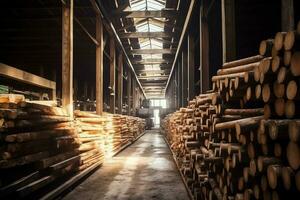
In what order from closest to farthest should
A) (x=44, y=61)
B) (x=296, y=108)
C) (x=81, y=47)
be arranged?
1. (x=296, y=108)
2. (x=81, y=47)
3. (x=44, y=61)

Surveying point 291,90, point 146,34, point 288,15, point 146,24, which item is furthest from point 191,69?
point 291,90

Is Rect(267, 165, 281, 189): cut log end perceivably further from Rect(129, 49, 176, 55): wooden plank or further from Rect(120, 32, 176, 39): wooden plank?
Rect(129, 49, 176, 55): wooden plank

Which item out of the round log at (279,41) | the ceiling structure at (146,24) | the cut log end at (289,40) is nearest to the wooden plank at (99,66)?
the ceiling structure at (146,24)

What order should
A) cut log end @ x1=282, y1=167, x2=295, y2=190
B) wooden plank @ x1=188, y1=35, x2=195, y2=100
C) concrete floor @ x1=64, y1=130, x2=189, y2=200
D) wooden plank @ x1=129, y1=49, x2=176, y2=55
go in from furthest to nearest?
wooden plank @ x1=129, y1=49, x2=176, y2=55, wooden plank @ x1=188, y1=35, x2=195, y2=100, concrete floor @ x1=64, y1=130, x2=189, y2=200, cut log end @ x1=282, y1=167, x2=295, y2=190

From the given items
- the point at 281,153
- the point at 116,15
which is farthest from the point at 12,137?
the point at 116,15

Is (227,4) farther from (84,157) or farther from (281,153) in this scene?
(84,157)

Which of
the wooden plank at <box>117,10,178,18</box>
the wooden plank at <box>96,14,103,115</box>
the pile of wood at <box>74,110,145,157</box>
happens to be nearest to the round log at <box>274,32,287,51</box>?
the pile of wood at <box>74,110,145,157</box>

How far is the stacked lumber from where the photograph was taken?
5215mm

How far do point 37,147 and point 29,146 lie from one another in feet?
1.25

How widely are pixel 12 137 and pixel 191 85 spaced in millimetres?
9580

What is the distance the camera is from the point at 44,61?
67.3ft

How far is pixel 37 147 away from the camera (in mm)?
6156

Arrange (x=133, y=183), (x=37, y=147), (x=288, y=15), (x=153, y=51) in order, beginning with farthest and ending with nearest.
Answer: (x=153, y=51) → (x=133, y=183) → (x=37, y=147) → (x=288, y=15)

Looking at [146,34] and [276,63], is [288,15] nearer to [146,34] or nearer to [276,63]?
[276,63]
